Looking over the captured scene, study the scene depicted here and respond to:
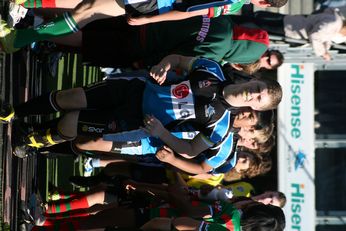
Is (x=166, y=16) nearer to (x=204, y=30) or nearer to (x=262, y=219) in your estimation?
(x=204, y=30)

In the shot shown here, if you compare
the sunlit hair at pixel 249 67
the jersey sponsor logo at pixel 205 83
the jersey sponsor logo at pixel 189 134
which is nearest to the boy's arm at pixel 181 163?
the jersey sponsor logo at pixel 189 134

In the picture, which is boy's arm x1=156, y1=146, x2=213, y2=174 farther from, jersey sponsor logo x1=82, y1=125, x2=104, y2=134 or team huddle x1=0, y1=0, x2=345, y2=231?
jersey sponsor logo x1=82, y1=125, x2=104, y2=134

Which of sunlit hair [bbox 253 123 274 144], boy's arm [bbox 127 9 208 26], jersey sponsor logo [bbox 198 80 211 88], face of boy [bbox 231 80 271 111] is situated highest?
boy's arm [bbox 127 9 208 26]

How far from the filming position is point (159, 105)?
4.68 meters

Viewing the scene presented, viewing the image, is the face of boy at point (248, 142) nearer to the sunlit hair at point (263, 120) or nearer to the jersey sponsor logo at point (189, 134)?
the sunlit hair at point (263, 120)

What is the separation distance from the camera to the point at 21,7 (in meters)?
4.69

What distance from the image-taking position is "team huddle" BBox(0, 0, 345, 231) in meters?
4.55

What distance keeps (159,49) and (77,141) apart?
113cm

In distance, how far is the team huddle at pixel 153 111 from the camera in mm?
4555

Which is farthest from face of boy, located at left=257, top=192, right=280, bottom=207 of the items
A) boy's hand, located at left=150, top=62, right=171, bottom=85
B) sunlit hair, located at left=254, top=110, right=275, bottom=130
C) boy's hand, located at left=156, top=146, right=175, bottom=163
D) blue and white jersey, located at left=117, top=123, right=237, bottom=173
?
boy's hand, located at left=150, top=62, right=171, bottom=85

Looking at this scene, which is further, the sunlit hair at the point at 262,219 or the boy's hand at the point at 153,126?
the sunlit hair at the point at 262,219

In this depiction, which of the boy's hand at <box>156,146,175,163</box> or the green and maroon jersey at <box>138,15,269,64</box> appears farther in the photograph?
the green and maroon jersey at <box>138,15,269,64</box>

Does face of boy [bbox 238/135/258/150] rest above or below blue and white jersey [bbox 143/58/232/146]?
below

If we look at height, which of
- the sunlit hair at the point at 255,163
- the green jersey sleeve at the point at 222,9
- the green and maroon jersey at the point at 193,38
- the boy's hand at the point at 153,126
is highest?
the green jersey sleeve at the point at 222,9
